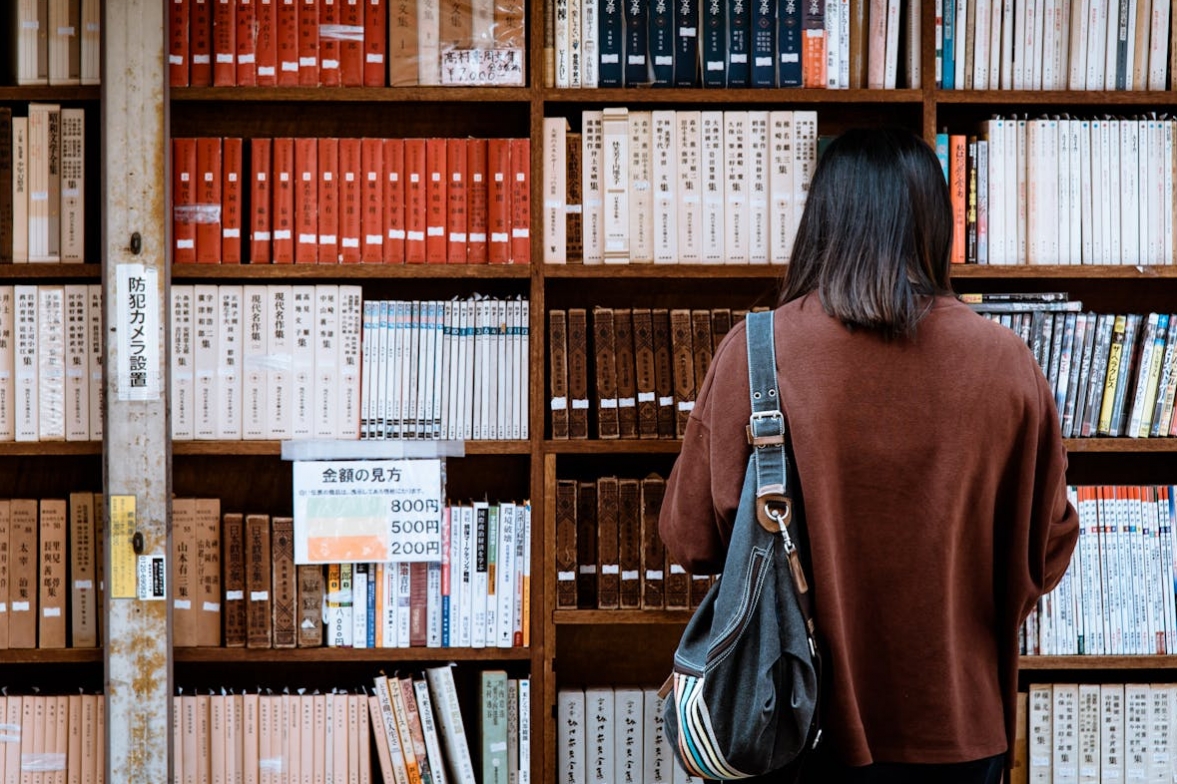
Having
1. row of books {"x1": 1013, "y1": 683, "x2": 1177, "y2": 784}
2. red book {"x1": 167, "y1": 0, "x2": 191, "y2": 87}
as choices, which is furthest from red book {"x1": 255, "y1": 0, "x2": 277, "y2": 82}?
row of books {"x1": 1013, "y1": 683, "x2": 1177, "y2": 784}

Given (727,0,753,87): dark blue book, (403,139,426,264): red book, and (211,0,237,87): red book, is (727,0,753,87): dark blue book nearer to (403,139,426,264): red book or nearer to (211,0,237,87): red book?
(403,139,426,264): red book

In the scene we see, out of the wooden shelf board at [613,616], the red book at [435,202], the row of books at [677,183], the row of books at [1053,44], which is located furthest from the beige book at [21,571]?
the row of books at [1053,44]

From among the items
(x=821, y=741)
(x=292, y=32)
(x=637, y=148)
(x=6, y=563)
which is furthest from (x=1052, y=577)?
(x=6, y=563)

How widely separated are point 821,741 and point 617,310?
1.08 meters

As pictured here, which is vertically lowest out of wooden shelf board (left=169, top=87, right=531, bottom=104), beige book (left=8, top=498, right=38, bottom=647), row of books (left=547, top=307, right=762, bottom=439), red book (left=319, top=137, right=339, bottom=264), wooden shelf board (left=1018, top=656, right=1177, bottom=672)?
wooden shelf board (left=1018, top=656, right=1177, bottom=672)

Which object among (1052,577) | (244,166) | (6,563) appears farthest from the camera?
(244,166)

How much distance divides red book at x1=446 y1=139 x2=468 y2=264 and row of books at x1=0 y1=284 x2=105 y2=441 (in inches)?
28.6

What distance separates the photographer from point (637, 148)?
2.22 meters

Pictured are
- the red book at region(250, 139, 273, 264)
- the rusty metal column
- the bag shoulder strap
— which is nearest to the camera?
the bag shoulder strap

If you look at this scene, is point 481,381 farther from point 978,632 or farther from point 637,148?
point 978,632

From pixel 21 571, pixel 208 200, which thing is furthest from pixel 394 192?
pixel 21 571

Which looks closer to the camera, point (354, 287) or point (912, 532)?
point (912, 532)

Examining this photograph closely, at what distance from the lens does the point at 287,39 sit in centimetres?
222

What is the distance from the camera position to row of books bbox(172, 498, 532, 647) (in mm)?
2205
